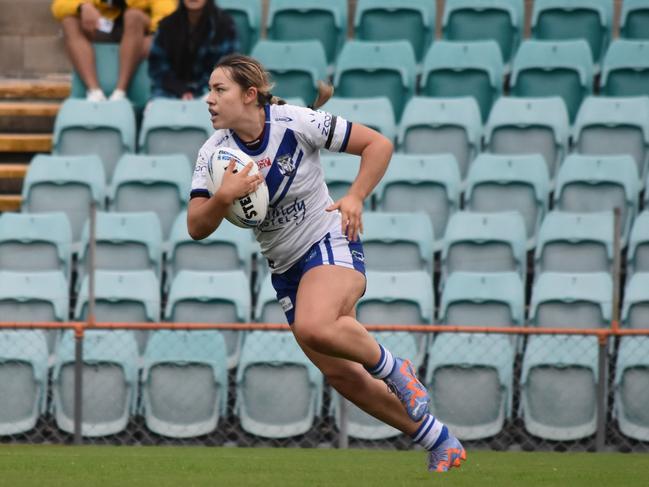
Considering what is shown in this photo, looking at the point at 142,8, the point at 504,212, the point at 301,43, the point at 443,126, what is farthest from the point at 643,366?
the point at 142,8

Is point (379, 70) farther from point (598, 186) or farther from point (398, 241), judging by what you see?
point (398, 241)

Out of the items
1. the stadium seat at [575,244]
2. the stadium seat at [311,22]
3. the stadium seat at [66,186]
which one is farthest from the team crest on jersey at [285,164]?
the stadium seat at [311,22]

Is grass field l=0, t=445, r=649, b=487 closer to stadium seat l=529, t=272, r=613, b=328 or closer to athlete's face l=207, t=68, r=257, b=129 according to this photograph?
stadium seat l=529, t=272, r=613, b=328

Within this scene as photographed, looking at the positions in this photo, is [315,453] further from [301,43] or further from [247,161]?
[301,43]

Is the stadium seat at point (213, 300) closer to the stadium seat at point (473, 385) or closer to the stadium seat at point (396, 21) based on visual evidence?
the stadium seat at point (473, 385)

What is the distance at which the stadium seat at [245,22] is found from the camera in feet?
42.4

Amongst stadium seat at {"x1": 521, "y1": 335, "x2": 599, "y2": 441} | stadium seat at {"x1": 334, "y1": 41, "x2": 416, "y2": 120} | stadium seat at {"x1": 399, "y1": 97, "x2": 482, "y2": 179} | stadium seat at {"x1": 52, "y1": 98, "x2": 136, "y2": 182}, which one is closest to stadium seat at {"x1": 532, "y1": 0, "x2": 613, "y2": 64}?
stadium seat at {"x1": 334, "y1": 41, "x2": 416, "y2": 120}

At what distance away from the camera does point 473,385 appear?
913cm

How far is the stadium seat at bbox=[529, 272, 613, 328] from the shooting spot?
939cm

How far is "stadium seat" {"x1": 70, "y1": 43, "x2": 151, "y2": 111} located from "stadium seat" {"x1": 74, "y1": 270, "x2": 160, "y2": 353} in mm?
2856

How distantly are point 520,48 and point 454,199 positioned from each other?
2035 millimetres

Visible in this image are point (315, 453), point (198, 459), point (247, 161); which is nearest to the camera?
point (247, 161)

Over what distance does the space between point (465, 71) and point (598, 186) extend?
6.43ft

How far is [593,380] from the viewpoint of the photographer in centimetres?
898
